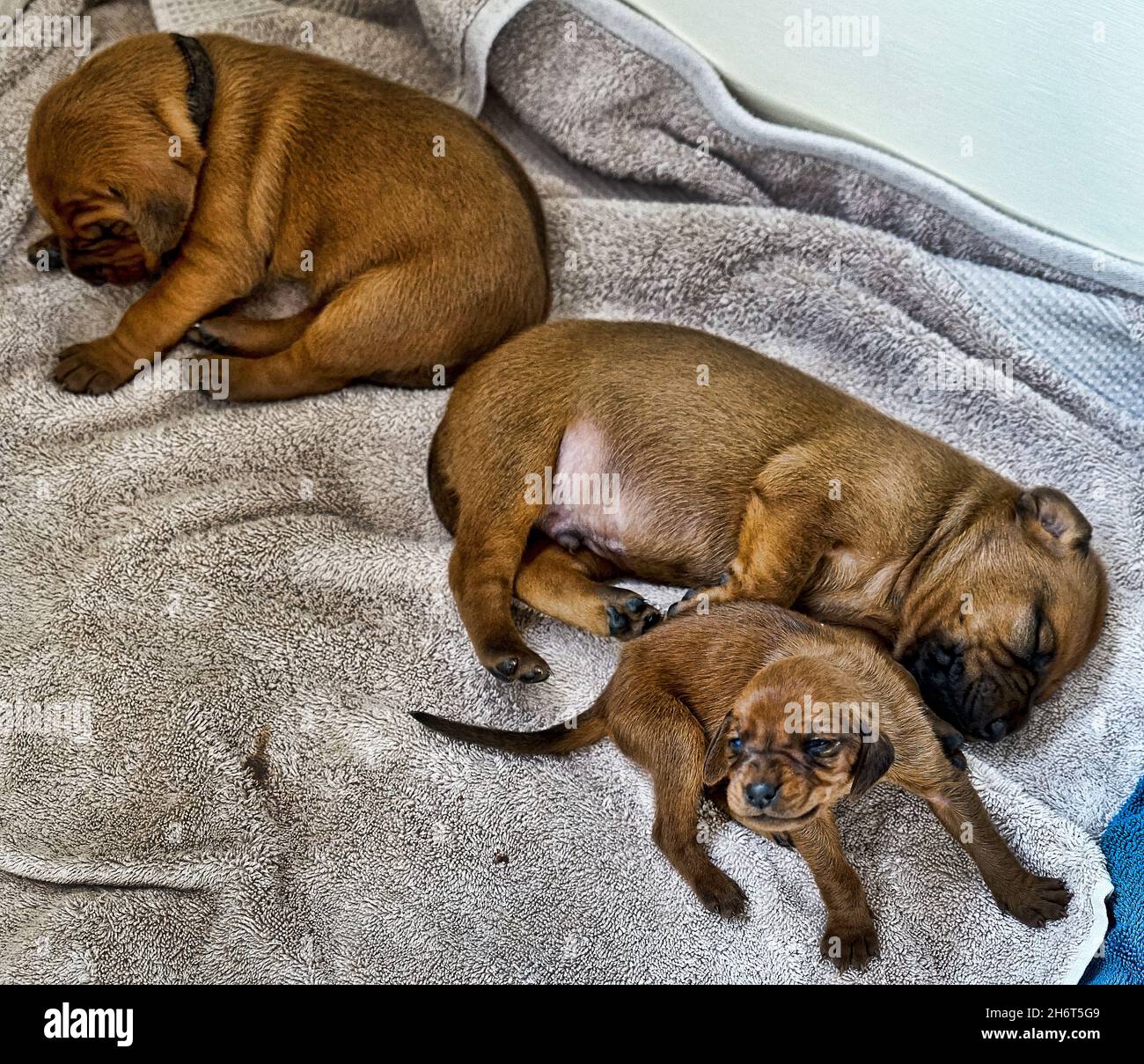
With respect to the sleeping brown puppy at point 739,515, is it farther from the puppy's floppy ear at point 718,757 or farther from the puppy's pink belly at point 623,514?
the puppy's floppy ear at point 718,757

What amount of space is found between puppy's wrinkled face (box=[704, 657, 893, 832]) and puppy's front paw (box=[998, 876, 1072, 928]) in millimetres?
637

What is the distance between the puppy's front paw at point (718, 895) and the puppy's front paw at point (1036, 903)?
644mm

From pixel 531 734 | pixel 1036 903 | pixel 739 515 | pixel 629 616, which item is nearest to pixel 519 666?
pixel 531 734

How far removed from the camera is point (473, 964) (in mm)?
2852

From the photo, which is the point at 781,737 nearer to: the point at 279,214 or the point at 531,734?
the point at 531,734

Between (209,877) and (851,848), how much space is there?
5.17 ft

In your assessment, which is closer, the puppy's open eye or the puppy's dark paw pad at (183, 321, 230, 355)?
the puppy's open eye

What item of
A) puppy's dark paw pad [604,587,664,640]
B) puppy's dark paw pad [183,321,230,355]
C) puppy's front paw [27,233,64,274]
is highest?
puppy's front paw [27,233,64,274]

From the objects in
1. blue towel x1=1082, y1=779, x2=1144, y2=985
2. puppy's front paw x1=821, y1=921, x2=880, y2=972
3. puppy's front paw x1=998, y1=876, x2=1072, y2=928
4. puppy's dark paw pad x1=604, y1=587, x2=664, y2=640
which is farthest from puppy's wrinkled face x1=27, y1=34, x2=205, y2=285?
blue towel x1=1082, y1=779, x2=1144, y2=985

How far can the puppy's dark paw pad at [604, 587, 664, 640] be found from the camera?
10.1 feet

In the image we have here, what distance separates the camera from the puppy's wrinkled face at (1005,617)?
2.91 metres

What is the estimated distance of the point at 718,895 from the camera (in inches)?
110

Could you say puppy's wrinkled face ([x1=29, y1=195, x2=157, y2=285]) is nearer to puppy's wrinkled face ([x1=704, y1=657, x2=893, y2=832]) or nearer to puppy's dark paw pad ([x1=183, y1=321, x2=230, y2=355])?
puppy's dark paw pad ([x1=183, y1=321, x2=230, y2=355])

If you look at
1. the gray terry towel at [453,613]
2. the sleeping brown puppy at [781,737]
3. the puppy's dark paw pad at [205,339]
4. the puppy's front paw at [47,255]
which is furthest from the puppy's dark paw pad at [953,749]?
the puppy's front paw at [47,255]
